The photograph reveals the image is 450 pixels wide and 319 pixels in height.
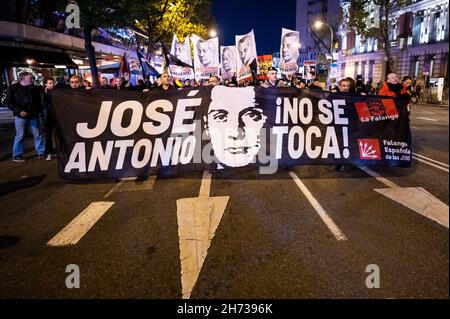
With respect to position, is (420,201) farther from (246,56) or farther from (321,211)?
(246,56)

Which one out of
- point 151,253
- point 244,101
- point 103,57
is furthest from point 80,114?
point 103,57

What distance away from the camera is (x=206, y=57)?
A: 16266 millimetres

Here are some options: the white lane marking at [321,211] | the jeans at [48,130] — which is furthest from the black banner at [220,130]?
the jeans at [48,130]

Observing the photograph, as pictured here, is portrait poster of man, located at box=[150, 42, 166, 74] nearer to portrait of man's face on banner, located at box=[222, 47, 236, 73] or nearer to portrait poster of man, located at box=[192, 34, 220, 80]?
portrait of man's face on banner, located at box=[222, 47, 236, 73]

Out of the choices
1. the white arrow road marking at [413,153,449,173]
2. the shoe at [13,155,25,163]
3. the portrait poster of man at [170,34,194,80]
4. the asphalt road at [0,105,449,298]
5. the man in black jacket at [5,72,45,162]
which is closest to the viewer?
the asphalt road at [0,105,449,298]

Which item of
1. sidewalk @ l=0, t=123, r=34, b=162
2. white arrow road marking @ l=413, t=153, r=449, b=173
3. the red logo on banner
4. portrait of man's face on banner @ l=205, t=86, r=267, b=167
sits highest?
portrait of man's face on banner @ l=205, t=86, r=267, b=167

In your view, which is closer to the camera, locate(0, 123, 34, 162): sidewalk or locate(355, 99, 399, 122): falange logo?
locate(355, 99, 399, 122): falange logo

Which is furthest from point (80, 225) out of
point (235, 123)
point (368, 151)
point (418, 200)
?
point (368, 151)

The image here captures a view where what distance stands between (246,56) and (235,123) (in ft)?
29.3

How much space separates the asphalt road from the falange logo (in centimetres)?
112

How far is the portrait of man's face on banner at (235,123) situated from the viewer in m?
6.53

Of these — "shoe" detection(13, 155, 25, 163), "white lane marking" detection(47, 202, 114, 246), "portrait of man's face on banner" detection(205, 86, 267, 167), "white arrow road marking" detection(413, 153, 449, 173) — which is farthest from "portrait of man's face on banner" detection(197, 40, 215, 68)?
"white lane marking" detection(47, 202, 114, 246)

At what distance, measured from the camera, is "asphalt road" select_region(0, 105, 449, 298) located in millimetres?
3133
